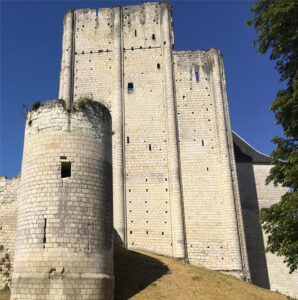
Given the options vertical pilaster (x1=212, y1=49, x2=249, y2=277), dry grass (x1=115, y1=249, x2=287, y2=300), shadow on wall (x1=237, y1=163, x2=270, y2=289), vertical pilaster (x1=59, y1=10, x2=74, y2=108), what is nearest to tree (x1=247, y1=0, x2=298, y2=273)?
dry grass (x1=115, y1=249, x2=287, y2=300)

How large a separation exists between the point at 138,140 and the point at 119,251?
6.98 metres

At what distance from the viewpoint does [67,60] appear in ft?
69.9

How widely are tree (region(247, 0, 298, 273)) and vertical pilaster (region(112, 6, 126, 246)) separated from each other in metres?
9.44

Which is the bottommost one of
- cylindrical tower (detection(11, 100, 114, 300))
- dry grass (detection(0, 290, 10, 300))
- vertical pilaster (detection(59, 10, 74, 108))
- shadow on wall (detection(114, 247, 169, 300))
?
dry grass (detection(0, 290, 10, 300))

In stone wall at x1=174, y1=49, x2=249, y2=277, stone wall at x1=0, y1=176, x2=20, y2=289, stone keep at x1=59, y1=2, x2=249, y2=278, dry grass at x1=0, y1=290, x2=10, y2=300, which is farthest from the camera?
stone keep at x1=59, y1=2, x2=249, y2=278

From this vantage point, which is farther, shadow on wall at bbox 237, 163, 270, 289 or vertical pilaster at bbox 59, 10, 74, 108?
vertical pilaster at bbox 59, 10, 74, 108

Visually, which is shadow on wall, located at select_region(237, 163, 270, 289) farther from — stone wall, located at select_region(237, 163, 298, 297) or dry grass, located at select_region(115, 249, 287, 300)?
dry grass, located at select_region(115, 249, 287, 300)

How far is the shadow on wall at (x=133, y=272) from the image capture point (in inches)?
409

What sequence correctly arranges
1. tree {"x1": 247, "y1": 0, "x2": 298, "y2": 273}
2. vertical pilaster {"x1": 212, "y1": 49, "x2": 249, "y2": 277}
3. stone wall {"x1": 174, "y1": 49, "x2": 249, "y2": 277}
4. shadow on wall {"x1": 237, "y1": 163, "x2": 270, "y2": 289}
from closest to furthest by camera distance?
tree {"x1": 247, "y1": 0, "x2": 298, "y2": 273} → vertical pilaster {"x1": 212, "y1": 49, "x2": 249, "y2": 277} → stone wall {"x1": 174, "y1": 49, "x2": 249, "y2": 277} → shadow on wall {"x1": 237, "y1": 163, "x2": 270, "y2": 289}

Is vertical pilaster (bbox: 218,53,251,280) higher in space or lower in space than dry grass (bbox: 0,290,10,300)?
higher

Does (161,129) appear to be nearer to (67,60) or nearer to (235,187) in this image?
(235,187)

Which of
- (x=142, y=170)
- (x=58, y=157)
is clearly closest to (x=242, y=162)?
(x=142, y=170)

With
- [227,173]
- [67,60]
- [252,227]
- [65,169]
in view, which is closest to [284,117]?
[65,169]

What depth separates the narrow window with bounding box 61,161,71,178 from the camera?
980cm
